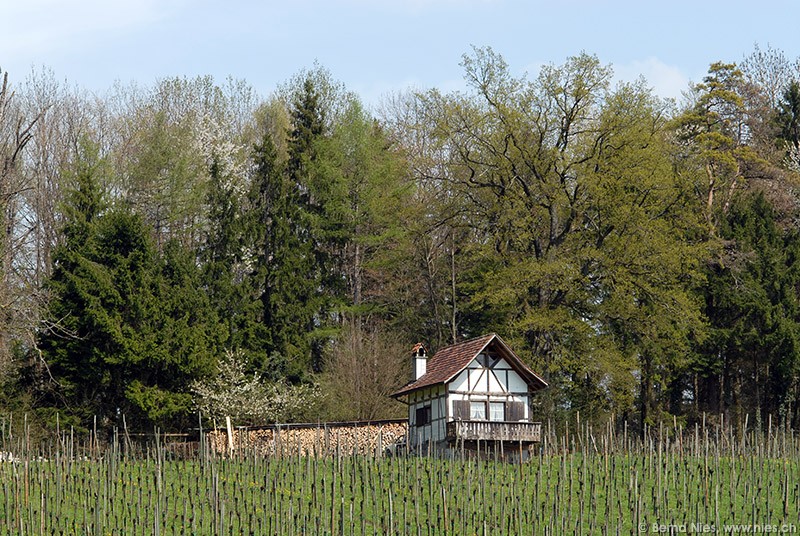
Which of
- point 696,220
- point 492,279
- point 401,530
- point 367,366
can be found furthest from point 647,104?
point 401,530

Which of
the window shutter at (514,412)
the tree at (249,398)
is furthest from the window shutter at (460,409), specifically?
the tree at (249,398)

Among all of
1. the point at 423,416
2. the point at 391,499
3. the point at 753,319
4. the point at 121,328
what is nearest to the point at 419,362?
the point at 423,416

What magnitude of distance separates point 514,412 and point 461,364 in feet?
7.19

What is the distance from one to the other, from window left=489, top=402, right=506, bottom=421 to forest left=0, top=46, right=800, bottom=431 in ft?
11.8

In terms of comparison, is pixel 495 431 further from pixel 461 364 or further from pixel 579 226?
pixel 579 226

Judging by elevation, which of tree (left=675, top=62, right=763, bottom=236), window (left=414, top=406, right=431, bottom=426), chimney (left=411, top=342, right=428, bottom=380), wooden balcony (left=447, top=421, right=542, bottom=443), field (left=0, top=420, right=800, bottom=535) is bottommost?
field (left=0, top=420, right=800, bottom=535)

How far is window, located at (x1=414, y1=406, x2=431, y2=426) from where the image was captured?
37.4 metres

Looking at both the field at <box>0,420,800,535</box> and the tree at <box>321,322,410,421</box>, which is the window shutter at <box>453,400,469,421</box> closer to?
the tree at <box>321,322,410,421</box>

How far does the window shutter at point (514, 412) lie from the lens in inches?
1463

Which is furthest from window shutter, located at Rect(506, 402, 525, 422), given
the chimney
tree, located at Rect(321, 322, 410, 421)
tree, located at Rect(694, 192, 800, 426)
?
tree, located at Rect(694, 192, 800, 426)

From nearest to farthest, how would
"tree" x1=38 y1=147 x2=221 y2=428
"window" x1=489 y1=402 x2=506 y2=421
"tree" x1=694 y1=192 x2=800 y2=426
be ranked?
1. "window" x1=489 y1=402 x2=506 y2=421
2. "tree" x1=38 y1=147 x2=221 y2=428
3. "tree" x1=694 y1=192 x2=800 y2=426

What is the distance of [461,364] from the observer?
120ft

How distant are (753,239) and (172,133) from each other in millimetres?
22067

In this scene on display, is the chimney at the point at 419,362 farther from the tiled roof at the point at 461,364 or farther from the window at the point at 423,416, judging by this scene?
the window at the point at 423,416
